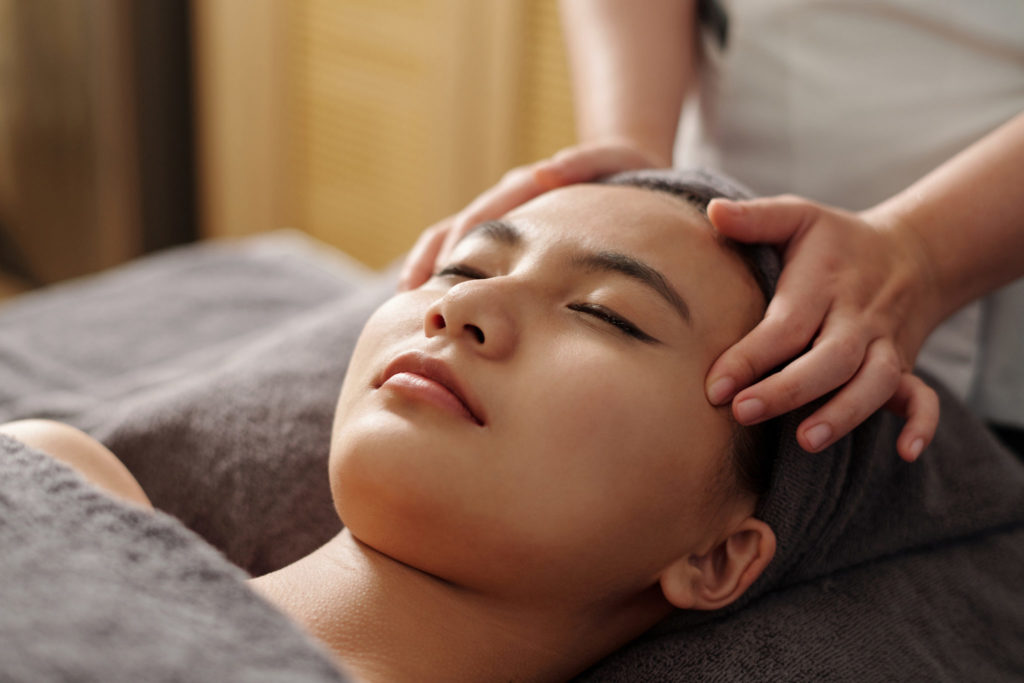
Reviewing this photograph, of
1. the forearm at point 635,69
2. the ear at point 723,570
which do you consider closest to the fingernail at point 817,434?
the ear at point 723,570

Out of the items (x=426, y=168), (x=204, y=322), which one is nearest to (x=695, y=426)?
(x=204, y=322)

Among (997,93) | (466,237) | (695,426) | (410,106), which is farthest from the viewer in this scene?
(410,106)

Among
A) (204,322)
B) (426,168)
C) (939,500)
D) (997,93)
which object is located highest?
(997,93)

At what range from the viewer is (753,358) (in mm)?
879

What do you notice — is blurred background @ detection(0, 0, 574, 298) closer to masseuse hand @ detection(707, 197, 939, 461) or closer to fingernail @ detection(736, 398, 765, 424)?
masseuse hand @ detection(707, 197, 939, 461)

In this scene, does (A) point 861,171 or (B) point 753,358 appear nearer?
(B) point 753,358

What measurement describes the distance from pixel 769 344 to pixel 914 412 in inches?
6.4

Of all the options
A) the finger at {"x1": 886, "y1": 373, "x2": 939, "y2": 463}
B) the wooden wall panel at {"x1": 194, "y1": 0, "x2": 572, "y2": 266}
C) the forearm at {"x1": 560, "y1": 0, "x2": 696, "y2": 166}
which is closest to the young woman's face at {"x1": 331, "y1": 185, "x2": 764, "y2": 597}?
the finger at {"x1": 886, "y1": 373, "x2": 939, "y2": 463}

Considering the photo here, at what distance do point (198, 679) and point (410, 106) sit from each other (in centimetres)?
239

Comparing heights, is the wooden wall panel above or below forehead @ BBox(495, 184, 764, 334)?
below

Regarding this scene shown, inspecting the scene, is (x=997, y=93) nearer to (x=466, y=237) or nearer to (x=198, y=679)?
(x=466, y=237)

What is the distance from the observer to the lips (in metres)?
0.84

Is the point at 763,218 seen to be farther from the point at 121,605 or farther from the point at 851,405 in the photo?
the point at 121,605

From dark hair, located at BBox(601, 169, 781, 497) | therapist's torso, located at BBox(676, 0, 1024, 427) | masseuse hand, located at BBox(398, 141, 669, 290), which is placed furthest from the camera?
therapist's torso, located at BBox(676, 0, 1024, 427)
